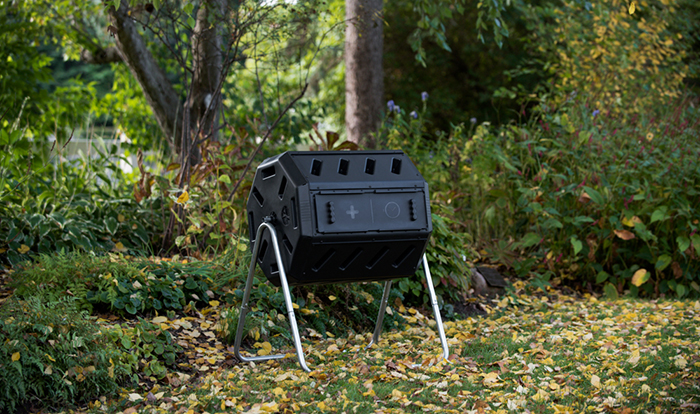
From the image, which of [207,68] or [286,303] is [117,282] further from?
[207,68]

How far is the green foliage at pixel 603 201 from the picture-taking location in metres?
4.84

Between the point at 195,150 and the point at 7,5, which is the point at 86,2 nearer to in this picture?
the point at 7,5

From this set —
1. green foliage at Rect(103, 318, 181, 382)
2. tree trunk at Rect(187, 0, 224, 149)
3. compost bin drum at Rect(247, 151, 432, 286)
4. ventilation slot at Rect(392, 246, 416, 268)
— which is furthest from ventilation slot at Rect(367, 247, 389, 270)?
tree trunk at Rect(187, 0, 224, 149)

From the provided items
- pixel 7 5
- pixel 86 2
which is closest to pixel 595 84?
pixel 86 2

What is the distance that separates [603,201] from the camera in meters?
4.90

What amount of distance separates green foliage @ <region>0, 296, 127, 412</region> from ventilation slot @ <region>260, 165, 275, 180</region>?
3.47 ft

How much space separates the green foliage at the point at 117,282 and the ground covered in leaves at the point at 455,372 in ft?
0.56

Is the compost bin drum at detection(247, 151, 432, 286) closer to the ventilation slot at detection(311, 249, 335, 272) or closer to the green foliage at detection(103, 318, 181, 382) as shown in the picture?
the ventilation slot at detection(311, 249, 335, 272)

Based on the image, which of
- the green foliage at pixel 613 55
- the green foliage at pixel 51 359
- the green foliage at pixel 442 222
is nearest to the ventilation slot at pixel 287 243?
the green foliage at pixel 51 359

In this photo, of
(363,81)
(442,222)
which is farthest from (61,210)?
(363,81)

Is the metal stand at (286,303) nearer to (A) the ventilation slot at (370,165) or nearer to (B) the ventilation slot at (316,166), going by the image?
(B) the ventilation slot at (316,166)

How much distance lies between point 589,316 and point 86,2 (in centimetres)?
597

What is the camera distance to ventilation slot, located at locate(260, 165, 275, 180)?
9.62 feet

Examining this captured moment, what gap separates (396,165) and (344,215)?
440 millimetres
